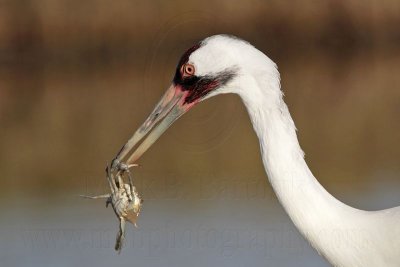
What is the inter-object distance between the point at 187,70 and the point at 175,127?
990cm

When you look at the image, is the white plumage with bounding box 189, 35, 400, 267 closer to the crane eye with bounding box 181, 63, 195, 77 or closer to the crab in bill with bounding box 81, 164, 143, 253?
the crane eye with bounding box 181, 63, 195, 77

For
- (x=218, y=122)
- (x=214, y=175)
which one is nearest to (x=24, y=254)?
(x=214, y=175)

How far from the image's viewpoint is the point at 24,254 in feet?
35.7

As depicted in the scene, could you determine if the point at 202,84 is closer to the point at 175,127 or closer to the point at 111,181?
the point at 111,181

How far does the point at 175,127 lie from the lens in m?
16.3

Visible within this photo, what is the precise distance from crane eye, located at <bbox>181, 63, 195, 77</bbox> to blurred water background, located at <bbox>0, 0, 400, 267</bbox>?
3.90 meters

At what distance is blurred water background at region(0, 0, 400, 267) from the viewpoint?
36.0ft

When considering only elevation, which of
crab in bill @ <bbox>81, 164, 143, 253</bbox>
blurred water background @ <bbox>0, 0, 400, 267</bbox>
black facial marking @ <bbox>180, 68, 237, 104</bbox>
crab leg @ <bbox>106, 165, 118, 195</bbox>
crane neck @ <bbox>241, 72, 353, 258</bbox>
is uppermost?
black facial marking @ <bbox>180, 68, 237, 104</bbox>

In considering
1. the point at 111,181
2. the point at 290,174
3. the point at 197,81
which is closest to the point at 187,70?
the point at 197,81

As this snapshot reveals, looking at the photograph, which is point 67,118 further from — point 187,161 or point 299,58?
point 299,58

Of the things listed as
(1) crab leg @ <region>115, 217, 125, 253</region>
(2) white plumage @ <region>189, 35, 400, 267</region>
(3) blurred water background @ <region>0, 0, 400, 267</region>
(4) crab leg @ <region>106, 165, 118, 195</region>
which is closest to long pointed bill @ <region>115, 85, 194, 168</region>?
(4) crab leg @ <region>106, 165, 118, 195</region>

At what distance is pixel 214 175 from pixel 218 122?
374cm

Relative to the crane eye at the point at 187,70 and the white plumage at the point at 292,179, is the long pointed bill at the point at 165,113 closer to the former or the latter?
the crane eye at the point at 187,70

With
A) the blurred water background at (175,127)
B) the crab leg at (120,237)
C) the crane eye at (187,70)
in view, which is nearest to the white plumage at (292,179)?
the crane eye at (187,70)
